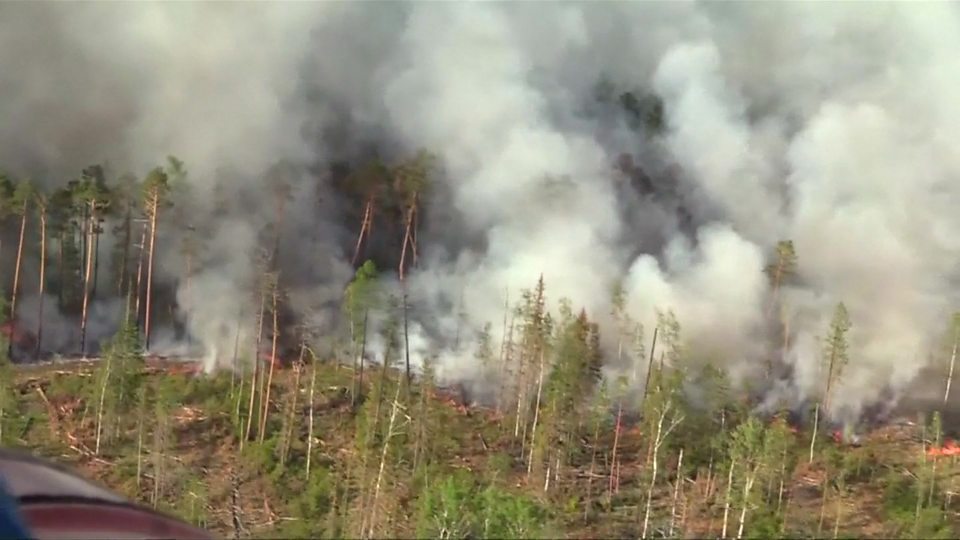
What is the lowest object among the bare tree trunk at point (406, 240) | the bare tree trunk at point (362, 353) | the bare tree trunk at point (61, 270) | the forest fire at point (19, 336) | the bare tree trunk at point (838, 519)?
the bare tree trunk at point (838, 519)

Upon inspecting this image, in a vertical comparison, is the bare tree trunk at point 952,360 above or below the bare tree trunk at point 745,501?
above

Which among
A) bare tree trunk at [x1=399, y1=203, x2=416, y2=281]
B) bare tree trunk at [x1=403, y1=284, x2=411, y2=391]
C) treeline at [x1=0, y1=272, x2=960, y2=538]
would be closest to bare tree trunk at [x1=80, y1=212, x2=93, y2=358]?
treeline at [x1=0, y1=272, x2=960, y2=538]

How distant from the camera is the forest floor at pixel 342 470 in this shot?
7.10 ft

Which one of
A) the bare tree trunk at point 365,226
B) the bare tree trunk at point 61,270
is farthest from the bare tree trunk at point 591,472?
the bare tree trunk at point 61,270

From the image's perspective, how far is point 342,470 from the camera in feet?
7.97

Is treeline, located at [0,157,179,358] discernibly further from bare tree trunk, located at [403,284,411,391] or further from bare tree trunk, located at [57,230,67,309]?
bare tree trunk, located at [403,284,411,391]

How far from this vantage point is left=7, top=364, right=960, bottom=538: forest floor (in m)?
2.16

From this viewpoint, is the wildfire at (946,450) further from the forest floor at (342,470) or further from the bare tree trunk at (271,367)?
the bare tree trunk at (271,367)

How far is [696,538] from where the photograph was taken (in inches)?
86.2

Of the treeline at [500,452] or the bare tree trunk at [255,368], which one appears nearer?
the treeline at [500,452]

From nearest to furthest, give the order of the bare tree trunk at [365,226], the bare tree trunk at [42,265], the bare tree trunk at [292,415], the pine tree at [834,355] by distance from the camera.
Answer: the bare tree trunk at [292,415] → the pine tree at [834,355] → the bare tree trunk at [42,265] → the bare tree trunk at [365,226]

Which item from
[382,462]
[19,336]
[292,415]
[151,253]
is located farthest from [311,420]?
[151,253]

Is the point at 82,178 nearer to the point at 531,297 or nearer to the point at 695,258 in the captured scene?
the point at 531,297

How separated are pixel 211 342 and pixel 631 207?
10.4 ft
